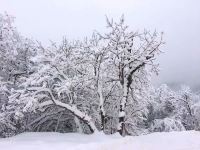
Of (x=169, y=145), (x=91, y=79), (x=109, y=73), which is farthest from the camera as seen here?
(x=109, y=73)

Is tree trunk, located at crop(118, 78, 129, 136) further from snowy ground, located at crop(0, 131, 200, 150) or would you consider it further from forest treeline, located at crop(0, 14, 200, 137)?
snowy ground, located at crop(0, 131, 200, 150)

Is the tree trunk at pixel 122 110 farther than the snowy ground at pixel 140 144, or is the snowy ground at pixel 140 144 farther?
the tree trunk at pixel 122 110

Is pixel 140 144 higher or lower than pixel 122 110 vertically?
lower

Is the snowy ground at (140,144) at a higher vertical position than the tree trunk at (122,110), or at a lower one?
lower

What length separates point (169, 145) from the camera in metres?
14.1

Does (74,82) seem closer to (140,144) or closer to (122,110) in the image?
(122,110)

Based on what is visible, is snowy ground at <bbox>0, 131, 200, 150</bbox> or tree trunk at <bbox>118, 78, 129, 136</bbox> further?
tree trunk at <bbox>118, 78, 129, 136</bbox>

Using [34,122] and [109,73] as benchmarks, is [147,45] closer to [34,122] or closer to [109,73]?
[109,73]

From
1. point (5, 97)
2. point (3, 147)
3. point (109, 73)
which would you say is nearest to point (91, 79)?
point (109, 73)

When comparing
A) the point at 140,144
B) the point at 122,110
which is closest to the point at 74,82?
the point at 122,110

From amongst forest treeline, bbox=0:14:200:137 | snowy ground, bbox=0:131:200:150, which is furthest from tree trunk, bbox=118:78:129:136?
snowy ground, bbox=0:131:200:150

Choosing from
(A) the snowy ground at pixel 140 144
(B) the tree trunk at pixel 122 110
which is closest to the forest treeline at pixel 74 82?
(B) the tree trunk at pixel 122 110

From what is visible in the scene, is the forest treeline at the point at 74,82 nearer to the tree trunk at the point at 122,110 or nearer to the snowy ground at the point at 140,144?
the tree trunk at the point at 122,110

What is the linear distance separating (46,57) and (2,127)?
17.3ft
